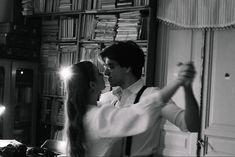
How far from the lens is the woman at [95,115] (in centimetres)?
128

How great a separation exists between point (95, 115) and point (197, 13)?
2.23 metres

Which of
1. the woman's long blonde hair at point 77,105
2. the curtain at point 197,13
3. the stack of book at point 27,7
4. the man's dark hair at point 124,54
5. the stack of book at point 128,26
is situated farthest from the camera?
the stack of book at point 27,7

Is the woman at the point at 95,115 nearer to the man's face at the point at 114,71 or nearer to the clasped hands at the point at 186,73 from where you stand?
the clasped hands at the point at 186,73

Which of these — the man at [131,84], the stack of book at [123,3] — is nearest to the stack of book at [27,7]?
the stack of book at [123,3]

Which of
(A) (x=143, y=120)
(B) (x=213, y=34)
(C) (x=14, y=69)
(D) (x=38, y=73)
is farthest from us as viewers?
(D) (x=38, y=73)

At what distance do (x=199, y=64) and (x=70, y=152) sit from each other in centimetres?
215

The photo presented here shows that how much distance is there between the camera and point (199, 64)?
3387 millimetres

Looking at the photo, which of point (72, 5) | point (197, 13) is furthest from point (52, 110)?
point (197, 13)

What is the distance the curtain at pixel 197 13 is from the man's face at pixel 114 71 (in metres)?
1.65

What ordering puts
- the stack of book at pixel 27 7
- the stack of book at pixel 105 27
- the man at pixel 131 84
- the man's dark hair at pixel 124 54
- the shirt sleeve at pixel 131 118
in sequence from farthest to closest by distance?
the stack of book at pixel 27 7 → the stack of book at pixel 105 27 → the man's dark hair at pixel 124 54 → the man at pixel 131 84 → the shirt sleeve at pixel 131 118

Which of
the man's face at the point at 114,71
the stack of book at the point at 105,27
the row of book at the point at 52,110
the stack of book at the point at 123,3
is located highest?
the stack of book at the point at 123,3

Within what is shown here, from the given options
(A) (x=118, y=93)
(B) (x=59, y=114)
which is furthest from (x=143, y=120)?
(B) (x=59, y=114)

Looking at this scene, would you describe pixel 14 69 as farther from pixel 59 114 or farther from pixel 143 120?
pixel 143 120

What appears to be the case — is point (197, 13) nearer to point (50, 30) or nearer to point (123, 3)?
point (123, 3)
